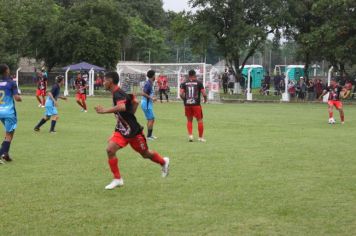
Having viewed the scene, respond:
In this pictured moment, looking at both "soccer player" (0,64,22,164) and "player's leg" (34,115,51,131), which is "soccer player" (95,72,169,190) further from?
"player's leg" (34,115,51,131)

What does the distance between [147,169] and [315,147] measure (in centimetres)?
495

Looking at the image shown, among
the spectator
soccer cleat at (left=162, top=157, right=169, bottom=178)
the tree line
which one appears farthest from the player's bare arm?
the spectator

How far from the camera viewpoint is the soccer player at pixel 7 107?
407 inches

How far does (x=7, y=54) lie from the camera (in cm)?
5288

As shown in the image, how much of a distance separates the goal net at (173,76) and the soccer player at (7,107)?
2434cm

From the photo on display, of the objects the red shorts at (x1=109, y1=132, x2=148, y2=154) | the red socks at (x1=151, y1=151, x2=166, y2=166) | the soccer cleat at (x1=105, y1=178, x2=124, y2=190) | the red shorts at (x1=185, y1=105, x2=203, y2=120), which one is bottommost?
the soccer cleat at (x1=105, y1=178, x2=124, y2=190)

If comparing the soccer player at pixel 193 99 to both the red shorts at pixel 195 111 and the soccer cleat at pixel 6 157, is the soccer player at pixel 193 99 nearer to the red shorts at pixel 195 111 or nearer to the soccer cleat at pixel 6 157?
the red shorts at pixel 195 111

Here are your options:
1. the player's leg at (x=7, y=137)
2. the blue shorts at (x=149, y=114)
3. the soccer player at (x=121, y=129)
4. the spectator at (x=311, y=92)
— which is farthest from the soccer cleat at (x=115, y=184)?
the spectator at (x=311, y=92)

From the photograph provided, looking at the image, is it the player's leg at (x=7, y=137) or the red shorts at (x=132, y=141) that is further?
the player's leg at (x=7, y=137)

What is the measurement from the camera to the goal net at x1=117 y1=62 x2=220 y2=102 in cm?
3634

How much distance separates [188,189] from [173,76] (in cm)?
3055

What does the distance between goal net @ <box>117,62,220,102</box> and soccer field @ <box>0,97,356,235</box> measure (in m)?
22.1

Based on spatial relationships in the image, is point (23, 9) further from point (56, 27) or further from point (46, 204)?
point (46, 204)

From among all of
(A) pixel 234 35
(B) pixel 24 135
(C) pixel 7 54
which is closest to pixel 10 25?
(C) pixel 7 54
